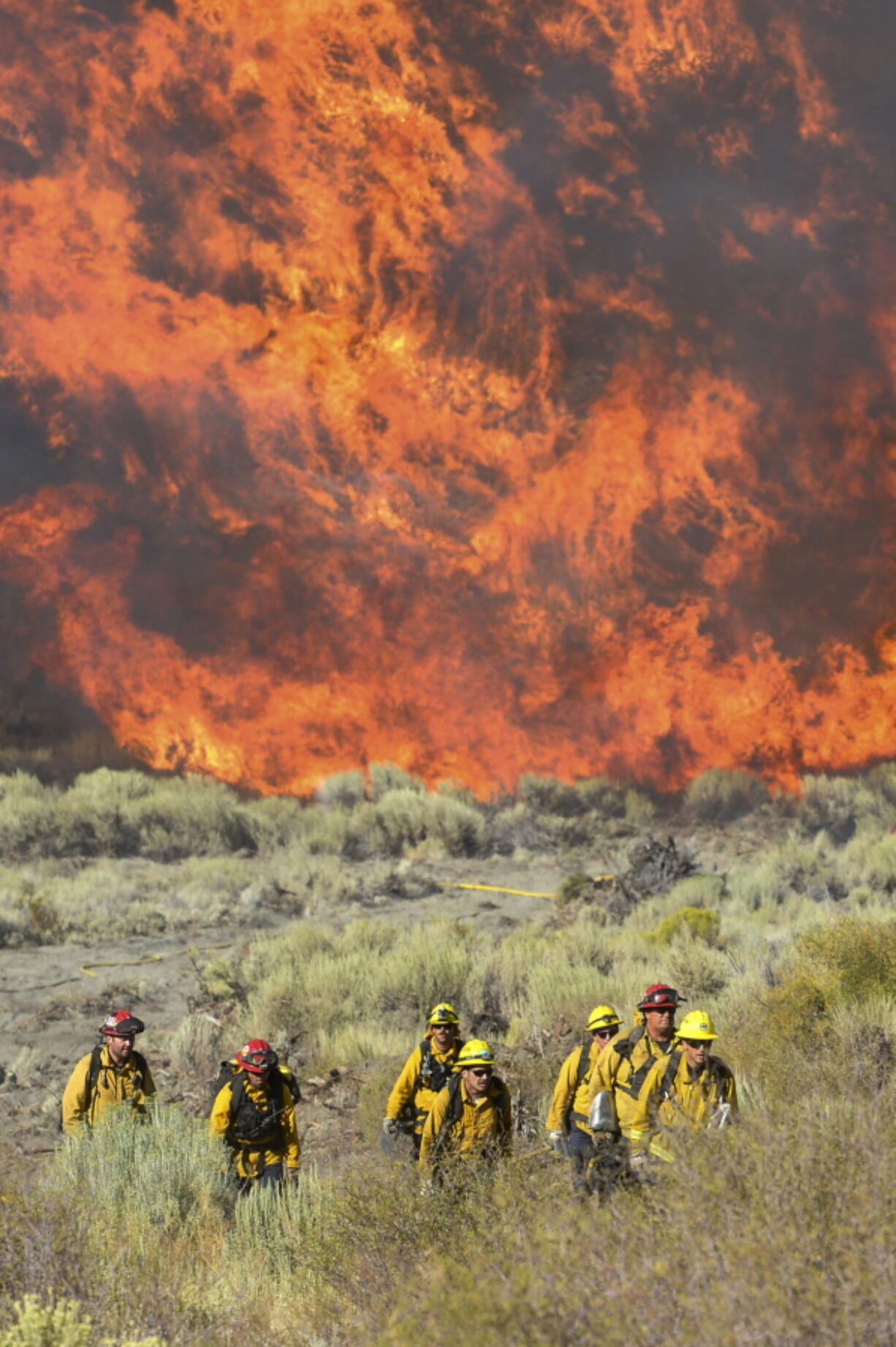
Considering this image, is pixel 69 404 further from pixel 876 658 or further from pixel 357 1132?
pixel 357 1132

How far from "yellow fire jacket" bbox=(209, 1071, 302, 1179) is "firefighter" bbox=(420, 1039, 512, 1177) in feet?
4.31

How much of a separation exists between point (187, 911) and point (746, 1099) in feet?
40.8

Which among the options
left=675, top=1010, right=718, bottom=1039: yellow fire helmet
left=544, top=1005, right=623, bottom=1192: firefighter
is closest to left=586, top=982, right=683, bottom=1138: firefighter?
left=544, top=1005, right=623, bottom=1192: firefighter

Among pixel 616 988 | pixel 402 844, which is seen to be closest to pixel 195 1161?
pixel 616 988

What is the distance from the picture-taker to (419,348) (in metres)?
27.9

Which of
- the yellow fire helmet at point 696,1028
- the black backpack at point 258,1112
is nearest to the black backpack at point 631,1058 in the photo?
the yellow fire helmet at point 696,1028

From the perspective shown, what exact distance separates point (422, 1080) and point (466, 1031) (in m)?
4.51

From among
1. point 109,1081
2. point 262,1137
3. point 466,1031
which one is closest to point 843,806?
point 466,1031

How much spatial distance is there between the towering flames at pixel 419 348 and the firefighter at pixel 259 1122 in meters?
19.0

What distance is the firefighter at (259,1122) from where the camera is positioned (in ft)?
23.5

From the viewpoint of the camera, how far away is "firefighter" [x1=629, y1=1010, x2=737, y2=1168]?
575cm

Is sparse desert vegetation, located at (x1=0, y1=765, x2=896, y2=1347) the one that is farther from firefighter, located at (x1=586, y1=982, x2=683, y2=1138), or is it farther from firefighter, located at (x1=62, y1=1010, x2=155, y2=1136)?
firefighter, located at (x1=586, y1=982, x2=683, y2=1138)

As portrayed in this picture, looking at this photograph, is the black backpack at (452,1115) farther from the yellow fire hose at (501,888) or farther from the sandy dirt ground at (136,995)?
the yellow fire hose at (501,888)

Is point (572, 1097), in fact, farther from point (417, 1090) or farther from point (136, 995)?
point (136, 995)
